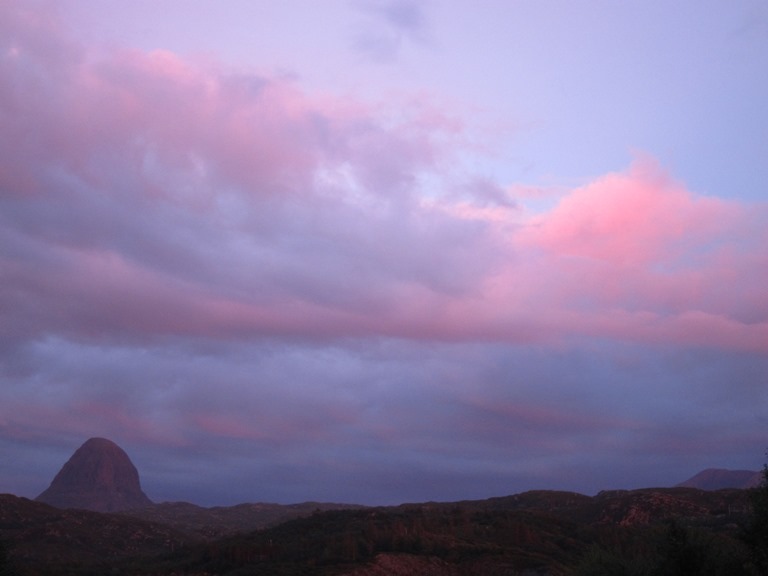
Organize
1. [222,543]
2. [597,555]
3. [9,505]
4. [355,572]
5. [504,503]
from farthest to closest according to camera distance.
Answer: [504,503] → [9,505] → [222,543] → [355,572] → [597,555]

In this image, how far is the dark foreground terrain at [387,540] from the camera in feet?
332

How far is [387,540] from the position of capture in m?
119

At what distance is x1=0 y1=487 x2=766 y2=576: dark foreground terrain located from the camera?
332 ft

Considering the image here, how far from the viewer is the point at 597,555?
58875 mm

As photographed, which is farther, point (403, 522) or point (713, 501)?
point (713, 501)

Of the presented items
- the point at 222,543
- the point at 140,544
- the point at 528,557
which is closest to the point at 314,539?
the point at 222,543

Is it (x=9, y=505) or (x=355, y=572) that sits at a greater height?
(x=9, y=505)

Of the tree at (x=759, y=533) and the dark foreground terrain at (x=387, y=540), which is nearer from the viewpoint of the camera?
the tree at (x=759, y=533)

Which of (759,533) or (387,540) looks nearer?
(759,533)

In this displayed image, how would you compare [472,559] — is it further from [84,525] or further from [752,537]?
[84,525]

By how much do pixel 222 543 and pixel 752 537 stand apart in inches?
3701

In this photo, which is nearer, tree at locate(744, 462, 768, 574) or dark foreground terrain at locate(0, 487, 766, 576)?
tree at locate(744, 462, 768, 574)

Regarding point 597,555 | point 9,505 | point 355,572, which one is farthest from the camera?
point 9,505

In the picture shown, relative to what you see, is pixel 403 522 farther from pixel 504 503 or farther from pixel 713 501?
pixel 504 503
